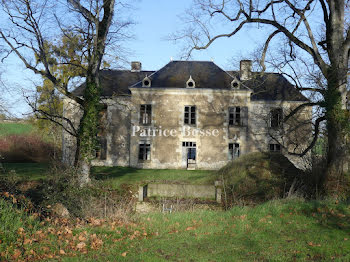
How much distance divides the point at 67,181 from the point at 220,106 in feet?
48.6

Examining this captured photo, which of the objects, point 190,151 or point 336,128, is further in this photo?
point 190,151

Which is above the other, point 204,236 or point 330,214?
point 330,214

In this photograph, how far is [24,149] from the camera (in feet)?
83.8

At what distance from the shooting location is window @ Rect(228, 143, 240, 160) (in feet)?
78.6

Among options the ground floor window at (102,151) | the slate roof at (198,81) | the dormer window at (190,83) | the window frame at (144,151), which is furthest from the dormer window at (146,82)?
the ground floor window at (102,151)

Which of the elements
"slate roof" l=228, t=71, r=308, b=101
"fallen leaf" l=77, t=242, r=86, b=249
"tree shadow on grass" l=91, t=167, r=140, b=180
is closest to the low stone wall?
"tree shadow on grass" l=91, t=167, r=140, b=180

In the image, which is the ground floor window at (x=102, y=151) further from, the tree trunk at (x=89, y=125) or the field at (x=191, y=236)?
the field at (x=191, y=236)

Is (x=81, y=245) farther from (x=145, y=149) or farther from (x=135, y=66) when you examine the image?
(x=135, y=66)

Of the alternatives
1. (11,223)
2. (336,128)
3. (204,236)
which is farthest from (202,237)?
(336,128)

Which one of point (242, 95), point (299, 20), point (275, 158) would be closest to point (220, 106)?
point (242, 95)

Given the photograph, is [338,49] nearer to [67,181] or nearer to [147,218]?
[147,218]

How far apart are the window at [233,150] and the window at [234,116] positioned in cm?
154

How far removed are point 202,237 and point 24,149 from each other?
74.7ft

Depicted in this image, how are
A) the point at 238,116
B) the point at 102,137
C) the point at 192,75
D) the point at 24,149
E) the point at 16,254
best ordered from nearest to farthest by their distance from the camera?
the point at 16,254 → the point at 238,116 → the point at 192,75 → the point at 102,137 → the point at 24,149
